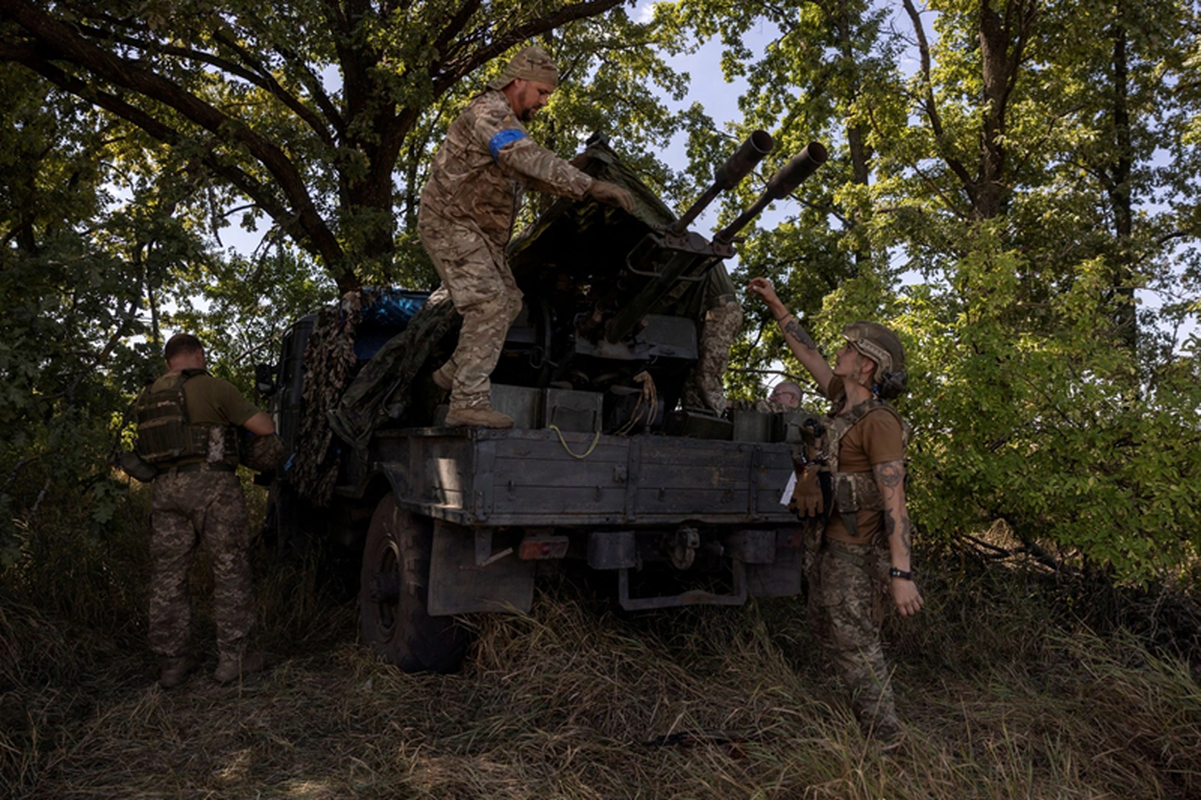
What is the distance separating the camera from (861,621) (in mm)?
3600

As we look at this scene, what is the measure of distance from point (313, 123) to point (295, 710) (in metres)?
9.41

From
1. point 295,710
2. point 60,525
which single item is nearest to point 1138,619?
point 295,710

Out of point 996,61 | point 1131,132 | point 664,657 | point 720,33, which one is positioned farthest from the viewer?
point 720,33

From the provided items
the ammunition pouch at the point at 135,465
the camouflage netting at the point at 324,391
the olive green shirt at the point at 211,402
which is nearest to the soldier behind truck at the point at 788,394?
the camouflage netting at the point at 324,391

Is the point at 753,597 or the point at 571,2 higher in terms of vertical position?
the point at 571,2

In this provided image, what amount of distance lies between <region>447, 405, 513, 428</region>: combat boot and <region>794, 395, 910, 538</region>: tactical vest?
4.47 ft

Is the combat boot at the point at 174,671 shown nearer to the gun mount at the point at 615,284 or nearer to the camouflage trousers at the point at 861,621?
the gun mount at the point at 615,284

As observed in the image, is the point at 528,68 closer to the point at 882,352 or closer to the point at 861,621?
the point at 882,352

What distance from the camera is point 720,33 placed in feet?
58.7

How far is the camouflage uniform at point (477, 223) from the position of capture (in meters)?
4.08

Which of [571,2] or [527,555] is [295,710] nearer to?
[527,555]

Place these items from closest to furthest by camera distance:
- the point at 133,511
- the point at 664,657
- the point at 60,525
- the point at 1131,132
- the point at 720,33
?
the point at 664,657
the point at 60,525
the point at 133,511
the point at 1131,132
the point at 720,33

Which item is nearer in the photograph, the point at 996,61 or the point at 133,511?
the point at 133,511

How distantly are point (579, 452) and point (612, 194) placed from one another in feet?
3.94
